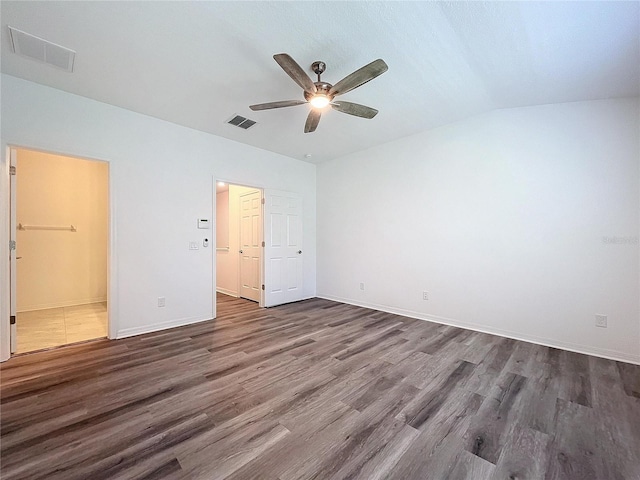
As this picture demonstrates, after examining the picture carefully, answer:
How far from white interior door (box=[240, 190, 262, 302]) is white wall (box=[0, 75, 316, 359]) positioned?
0.83m

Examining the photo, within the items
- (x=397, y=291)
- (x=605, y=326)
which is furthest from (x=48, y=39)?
(x=605, y=326)

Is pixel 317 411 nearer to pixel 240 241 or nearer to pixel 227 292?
pixel 240 241

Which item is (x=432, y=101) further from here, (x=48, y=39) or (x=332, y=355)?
(x=48, y=39)

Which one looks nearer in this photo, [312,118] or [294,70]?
[294,70]

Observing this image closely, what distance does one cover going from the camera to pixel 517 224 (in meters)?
3.37

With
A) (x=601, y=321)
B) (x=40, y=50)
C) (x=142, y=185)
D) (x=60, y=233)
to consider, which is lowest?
(x=601, y=321)

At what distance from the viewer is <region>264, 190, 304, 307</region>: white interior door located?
4934 mm

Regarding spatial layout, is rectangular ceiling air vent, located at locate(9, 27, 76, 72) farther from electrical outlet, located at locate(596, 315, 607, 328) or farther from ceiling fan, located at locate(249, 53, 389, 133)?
electrical outlet, located at locate(596, 315, 607, 328)

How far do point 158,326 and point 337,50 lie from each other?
12.8 feet

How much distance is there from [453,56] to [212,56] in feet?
7.23

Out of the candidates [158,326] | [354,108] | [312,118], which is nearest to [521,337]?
[354,108]

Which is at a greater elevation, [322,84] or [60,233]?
[322,84]

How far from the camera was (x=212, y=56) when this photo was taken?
7.77 feet

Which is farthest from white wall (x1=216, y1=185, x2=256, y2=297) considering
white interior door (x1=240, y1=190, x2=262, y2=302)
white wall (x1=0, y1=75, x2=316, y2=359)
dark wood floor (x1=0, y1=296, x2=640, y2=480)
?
dark wood floor (x1=0, y1=296, x2=640, y2=480)
